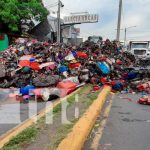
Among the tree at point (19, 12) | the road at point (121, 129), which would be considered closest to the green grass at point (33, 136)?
the road at point (121, 129)

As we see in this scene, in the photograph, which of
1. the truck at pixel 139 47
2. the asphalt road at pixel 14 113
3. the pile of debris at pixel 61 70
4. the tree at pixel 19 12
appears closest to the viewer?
the asphalt road at pixel 14 113

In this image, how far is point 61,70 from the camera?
17.6 m

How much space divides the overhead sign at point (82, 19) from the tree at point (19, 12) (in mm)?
22300

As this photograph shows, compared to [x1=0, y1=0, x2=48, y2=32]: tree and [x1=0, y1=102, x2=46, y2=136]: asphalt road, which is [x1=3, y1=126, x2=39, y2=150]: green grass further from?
[x1=0, y1=0, x2=48, y2=32]: tree

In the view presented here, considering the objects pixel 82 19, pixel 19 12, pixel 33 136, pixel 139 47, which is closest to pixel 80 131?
pixel 33 136

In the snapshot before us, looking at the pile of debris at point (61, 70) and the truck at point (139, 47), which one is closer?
the pile of debris at point (61, 70)

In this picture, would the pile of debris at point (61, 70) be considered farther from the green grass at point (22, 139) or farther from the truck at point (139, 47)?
the truck at point (139, 47)

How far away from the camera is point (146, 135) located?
795 centimetres

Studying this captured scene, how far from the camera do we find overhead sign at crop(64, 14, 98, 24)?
6148 centimetres

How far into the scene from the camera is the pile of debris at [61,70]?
15428mm

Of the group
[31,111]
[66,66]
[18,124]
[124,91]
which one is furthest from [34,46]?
[18,124]

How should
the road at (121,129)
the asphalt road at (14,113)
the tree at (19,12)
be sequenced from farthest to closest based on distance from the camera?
the tree at (19,12)
the asphalt road at (14,113)
the road at (121,129)

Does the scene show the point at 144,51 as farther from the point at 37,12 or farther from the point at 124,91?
the point at 124,91

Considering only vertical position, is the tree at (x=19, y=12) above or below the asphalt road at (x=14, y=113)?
above
